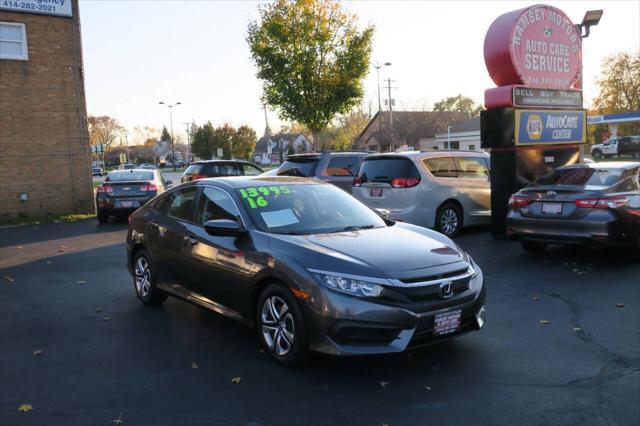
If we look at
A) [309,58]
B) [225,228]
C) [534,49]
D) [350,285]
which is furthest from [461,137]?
[350,285]

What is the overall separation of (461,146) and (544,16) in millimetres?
60376

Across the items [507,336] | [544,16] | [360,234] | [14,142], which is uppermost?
[544,16]

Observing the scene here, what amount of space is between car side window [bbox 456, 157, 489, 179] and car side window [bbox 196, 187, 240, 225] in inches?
275

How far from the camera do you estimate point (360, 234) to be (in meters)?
5.12

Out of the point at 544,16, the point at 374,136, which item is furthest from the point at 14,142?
the point at 374,136

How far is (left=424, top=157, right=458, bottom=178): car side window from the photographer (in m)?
11.1

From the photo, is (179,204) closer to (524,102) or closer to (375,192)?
(375,192)

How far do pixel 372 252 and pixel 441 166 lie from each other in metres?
7.12

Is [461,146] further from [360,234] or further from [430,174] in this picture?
[360,234]

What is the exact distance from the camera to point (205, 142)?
8481cm

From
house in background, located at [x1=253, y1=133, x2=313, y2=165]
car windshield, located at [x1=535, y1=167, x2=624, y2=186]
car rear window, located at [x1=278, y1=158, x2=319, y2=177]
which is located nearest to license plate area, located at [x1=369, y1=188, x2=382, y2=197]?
car rear window, located at [x1=278, y1=158, x2=319, y2=177]

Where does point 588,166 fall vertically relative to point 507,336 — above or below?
above

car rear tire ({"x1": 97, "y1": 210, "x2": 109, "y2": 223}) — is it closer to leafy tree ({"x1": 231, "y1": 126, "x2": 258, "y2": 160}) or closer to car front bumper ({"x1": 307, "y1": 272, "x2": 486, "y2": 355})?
car front bumper ({"x1": 307, "y1": 272, "x2": 486, "y2": 355})

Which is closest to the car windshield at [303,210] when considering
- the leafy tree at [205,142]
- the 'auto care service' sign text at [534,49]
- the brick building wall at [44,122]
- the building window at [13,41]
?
the 'auto care service' sign text at [534,49]
